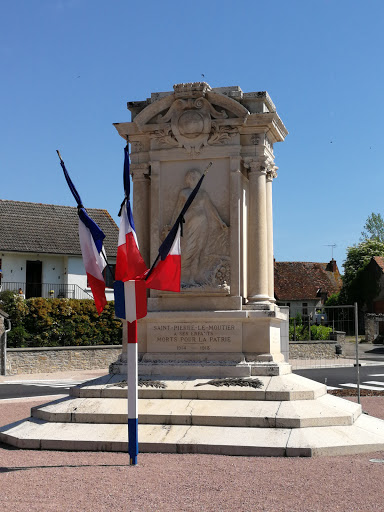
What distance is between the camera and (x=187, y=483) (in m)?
6.28

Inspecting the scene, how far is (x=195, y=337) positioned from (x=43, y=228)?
29167mm

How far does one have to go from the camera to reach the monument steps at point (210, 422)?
Answer: 7.62 meters

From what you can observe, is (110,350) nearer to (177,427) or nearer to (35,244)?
(35,244)

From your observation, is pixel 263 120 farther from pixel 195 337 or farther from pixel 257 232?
pixel 195 337

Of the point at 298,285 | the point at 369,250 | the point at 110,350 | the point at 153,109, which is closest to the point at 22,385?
the point at 110,350

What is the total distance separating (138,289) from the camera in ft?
24.2

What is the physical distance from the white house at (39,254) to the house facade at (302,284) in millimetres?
21214

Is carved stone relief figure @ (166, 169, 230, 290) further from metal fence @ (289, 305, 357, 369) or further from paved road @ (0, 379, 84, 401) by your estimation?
metal fence @ (289, 305, 357, 369)

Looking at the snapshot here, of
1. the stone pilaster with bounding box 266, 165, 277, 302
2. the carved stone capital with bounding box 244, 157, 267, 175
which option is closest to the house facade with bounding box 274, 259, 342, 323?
the stone pilaster with bounding box 266, 165, 277, 302

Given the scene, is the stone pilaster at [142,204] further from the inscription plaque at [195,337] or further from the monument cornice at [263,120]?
the monument cornice at [263,120]

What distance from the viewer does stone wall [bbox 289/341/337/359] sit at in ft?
98.2

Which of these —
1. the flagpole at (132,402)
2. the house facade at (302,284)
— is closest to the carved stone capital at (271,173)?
the flagpole at (132,402)

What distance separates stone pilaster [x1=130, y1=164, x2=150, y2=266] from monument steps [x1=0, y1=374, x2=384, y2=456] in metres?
2.44

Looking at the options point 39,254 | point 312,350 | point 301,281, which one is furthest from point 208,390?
point 301,281
